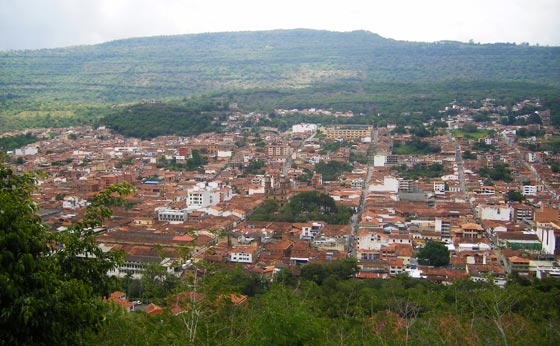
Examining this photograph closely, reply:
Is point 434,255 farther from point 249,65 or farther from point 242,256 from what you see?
point 249,65

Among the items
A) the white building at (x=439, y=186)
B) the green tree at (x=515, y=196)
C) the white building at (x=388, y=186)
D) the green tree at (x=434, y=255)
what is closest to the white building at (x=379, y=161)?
the white building at (x=388, y=186)

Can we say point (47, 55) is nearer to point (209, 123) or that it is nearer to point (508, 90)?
point (209, 123)

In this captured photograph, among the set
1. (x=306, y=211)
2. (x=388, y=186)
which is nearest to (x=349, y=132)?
(x=388, y=186)

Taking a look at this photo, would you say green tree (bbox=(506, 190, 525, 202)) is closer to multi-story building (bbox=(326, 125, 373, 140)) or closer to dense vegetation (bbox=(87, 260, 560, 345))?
dense vegetation (bbox=(87, 260, 560, 345))

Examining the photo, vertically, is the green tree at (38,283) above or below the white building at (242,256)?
above

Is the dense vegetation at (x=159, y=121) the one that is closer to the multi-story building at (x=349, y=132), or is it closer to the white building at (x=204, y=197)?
the multi-story building at (x=349, y=132)

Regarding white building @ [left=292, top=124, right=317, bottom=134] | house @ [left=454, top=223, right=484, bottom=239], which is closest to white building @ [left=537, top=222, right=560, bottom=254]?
house @ [left=454, top=223, right=484, bottom=239]
